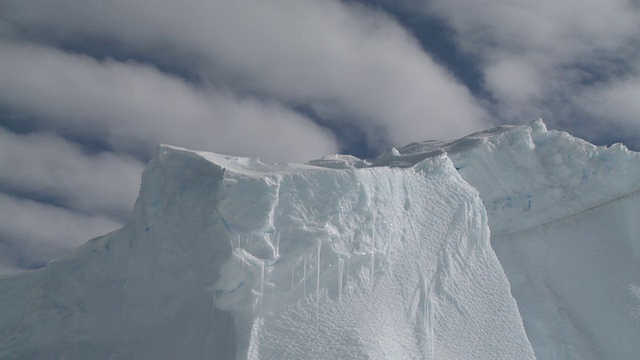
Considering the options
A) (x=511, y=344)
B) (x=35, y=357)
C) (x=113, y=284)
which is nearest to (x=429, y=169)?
(x=511, y=344)

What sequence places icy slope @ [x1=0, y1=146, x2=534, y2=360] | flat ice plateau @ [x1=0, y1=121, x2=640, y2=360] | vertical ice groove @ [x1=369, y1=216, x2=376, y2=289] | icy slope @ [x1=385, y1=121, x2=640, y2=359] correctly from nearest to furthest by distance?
icy slope @ [x1=0, y1=146, x2=534, y2=360], flat ice plateau @ [x1=0, y1=121, x2=640, y2=360], vertical ice groove @ [x1=369, y1=216, x2=376, y2=289], icy slope @ [x1=385, y1=121, x2=640, y2=359]

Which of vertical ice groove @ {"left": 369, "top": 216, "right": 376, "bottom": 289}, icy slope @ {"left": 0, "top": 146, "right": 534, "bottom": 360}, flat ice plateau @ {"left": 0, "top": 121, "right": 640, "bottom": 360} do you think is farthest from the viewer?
vertical ice groove @ {"left": 369, "top": 216, "right": 376, "bottom": 289}

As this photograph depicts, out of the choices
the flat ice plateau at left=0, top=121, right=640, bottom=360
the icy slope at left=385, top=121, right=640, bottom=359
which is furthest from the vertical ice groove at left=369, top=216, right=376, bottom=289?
the icy slope at left=385, top=121, right=640, bottom=359

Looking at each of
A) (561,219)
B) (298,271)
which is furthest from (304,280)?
(561,219)

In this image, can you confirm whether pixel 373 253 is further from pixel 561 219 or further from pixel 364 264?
pixel 561 219

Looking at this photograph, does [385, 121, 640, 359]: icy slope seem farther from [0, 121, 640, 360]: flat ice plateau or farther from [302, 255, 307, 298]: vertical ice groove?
[302, 255, 307, 298]: vertical ice groove

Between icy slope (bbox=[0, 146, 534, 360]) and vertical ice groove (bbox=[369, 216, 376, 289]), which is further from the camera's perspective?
vertical ice groove (bbox=[369, 216, 376, 289])

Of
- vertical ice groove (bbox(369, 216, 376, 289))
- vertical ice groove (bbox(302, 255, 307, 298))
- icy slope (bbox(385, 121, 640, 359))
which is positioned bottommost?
vertical ice groove (bbox(302, 255, 307, 298))
